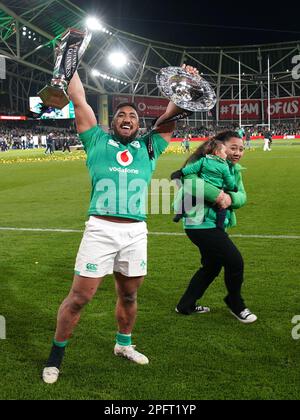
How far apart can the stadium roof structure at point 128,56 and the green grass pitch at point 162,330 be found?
45898 millimetres

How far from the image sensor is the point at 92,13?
63.4 metres

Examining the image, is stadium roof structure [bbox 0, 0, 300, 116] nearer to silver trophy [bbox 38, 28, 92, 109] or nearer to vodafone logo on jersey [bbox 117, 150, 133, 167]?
silver trophy [bbox 38, 28, 92, 109]

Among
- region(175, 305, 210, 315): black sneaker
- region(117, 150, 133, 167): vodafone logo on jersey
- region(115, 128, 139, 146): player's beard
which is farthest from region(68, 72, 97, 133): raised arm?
region(175, 305, 210, 315): black sneaker

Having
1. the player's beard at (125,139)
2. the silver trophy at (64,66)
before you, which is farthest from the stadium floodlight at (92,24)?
the player's beard at (125,139)

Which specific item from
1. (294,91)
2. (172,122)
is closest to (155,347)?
(172,122)

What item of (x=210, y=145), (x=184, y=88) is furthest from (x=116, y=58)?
(x=184, y=88)

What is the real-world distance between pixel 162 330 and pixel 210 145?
1.84 meters

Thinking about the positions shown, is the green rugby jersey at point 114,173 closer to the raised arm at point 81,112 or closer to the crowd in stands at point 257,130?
the raised arm at point 81,112

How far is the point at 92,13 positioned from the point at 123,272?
6423 centimetres

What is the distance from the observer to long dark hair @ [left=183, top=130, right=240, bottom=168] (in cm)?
518

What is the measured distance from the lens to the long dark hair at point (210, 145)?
17.0ft

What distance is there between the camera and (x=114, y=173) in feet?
13.3

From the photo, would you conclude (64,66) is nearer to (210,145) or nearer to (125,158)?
(125,158)

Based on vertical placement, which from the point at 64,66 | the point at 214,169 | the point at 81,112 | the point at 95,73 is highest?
the point at 95,73
